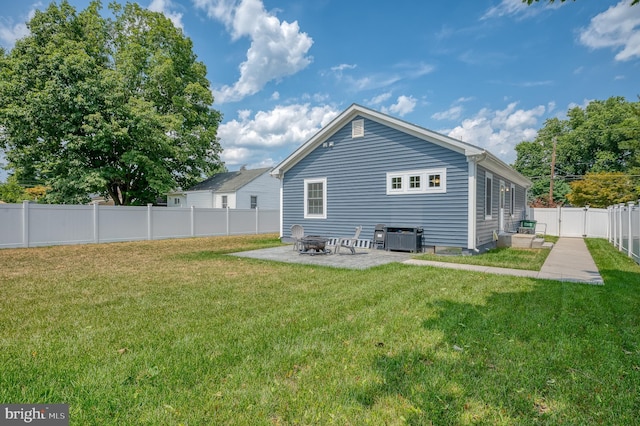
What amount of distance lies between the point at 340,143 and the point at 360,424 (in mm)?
11260

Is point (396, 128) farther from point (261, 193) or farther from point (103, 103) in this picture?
point (103, 103)

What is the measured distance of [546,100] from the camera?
82.5 feet

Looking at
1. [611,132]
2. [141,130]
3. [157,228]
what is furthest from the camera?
[611,132]

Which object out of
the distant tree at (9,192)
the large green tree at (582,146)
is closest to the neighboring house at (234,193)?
the distant tree at (9,192)

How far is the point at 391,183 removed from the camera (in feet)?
37.3

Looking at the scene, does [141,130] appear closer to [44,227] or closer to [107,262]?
[44,227]

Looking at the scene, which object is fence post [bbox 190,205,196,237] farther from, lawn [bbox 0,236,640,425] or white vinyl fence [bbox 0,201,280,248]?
lawn [bbox 0,236,640,425]

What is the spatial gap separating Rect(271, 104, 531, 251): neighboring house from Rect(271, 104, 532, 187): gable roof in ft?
0.11

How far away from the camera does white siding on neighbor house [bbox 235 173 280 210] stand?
24.7 meters

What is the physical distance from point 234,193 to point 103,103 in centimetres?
980

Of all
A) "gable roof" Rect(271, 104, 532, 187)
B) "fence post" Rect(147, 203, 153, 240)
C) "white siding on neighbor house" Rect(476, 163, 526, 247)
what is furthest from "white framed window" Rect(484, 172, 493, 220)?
"fence post" Rect(147, 203, 153, 240)

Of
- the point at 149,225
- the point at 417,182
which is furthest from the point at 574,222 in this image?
the point at 149,225

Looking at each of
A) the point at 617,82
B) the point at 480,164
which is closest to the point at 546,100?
the point at 617,82

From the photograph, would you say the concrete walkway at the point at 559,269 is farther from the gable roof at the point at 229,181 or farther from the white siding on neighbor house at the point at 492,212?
the gable roof at the point at 229,181
